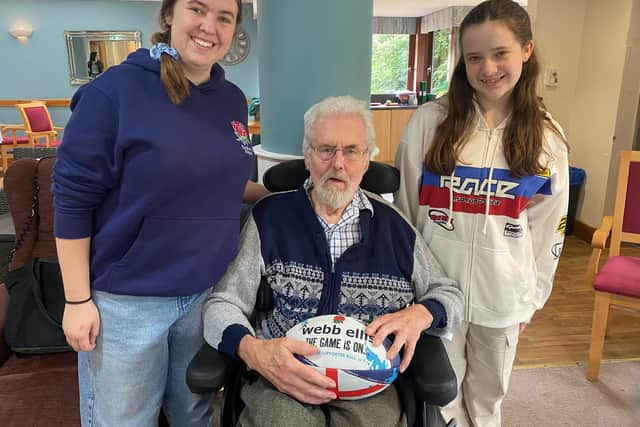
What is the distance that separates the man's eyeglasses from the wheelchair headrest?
164 mm

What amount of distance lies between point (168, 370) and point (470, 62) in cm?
122

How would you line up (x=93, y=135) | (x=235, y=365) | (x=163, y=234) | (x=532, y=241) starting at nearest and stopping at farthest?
(x=93, y=135), (x=163, y=234), (x=235, y=365), (x=532, y=241)

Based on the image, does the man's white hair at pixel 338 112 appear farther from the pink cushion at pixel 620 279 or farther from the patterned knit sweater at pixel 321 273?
the pink cushion at pixel 620 279

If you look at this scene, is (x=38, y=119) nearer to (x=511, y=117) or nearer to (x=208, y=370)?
(x=208, y=370)

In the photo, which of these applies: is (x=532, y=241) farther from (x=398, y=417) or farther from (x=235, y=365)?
(x=235, y=365)

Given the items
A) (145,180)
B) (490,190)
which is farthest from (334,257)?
(145,180)

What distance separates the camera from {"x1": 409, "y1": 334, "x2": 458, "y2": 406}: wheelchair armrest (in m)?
1.19

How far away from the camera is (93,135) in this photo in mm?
1070

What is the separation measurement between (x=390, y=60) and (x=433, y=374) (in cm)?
1064

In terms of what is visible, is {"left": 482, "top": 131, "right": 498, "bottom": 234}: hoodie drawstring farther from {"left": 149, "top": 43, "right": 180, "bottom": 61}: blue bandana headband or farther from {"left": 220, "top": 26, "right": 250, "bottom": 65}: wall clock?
{"left": 220, "top": 26, "right": 250, "bottom": 65}: wall clock

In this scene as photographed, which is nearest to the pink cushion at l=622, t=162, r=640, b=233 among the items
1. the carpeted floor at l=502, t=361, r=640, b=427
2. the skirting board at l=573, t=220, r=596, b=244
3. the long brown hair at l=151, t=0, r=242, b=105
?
the carpeted floor at l=502, t=361, r=640, b=427

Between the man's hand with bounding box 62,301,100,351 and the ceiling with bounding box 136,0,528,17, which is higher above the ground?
the ceiling with bounding box 136,0,528,17

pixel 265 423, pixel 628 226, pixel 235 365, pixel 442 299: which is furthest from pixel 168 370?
pixel 628 226

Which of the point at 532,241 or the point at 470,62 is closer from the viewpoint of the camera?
the point at 470,62
